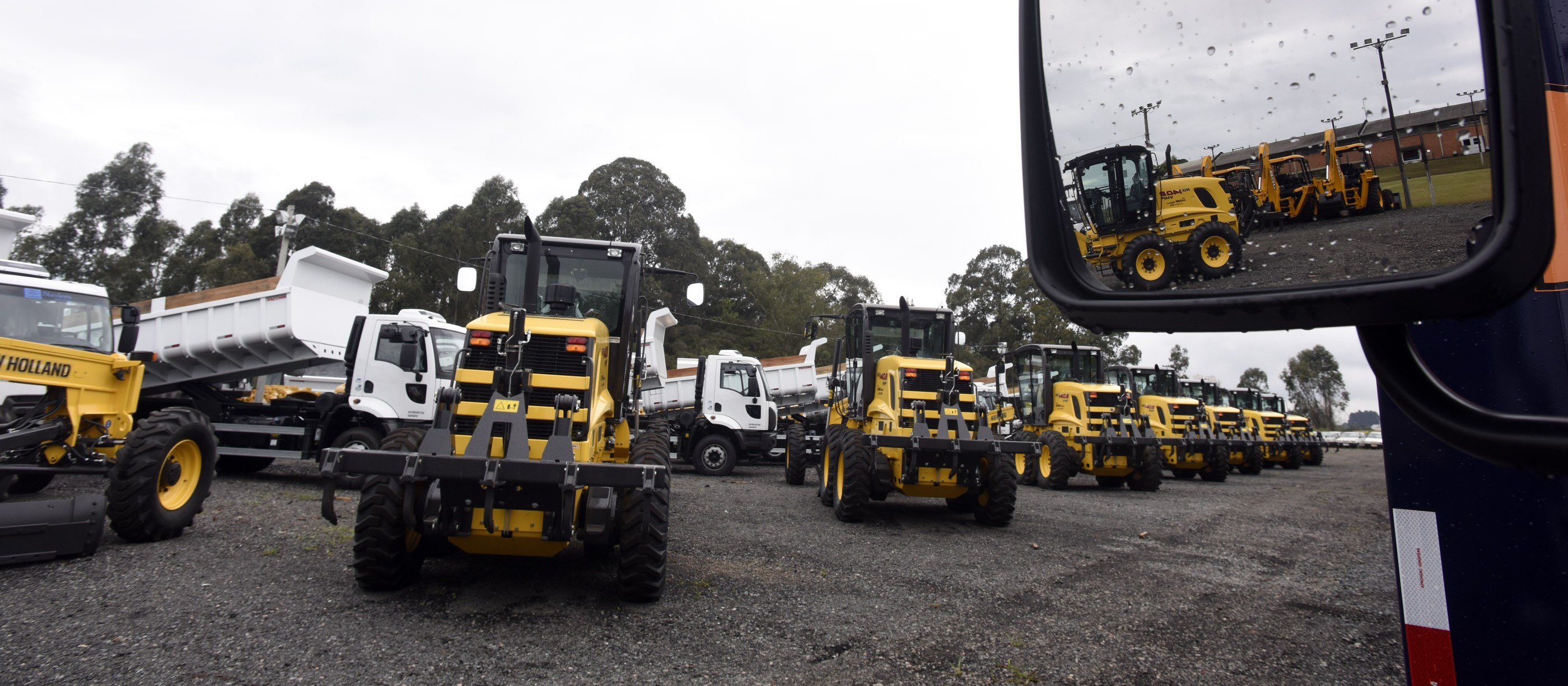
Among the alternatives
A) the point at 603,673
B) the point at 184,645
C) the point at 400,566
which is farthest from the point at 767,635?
the point at 184,645

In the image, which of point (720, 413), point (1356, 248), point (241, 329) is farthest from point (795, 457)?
point (1356, 248)

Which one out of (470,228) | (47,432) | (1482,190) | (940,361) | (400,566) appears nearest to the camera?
(1482,190)

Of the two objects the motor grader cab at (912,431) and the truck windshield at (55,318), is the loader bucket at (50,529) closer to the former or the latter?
the truck windshield at (55,318)

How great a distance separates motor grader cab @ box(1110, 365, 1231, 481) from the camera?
15344 mm

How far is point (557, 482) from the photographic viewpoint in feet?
14.4

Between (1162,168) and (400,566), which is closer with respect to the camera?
(1162,168)

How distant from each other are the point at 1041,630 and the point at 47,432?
7.37 metres

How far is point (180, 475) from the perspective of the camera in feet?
21.4

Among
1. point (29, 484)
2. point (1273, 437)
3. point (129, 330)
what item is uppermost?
point (129, 330)

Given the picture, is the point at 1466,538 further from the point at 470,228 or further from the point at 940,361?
the point at 470,228

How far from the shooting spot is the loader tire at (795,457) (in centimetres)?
1292

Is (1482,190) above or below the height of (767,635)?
above

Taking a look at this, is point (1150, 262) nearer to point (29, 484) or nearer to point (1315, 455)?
point (29, 484)

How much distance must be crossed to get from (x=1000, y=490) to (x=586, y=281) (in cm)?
493
